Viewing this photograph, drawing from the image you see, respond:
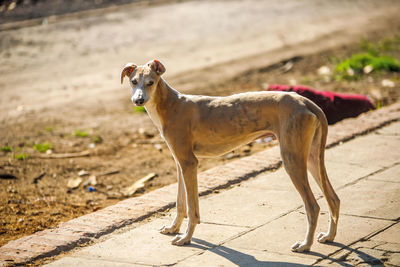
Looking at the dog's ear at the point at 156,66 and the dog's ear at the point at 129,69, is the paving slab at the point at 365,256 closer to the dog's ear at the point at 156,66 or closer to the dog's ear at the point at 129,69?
the dog's ear at the point at 156,66

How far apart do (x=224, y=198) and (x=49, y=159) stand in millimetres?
3263

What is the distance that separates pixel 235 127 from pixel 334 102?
4.87 metres

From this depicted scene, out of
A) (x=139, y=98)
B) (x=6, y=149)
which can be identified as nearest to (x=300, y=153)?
(x=139, y=98)

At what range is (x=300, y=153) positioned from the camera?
5602 millimetres

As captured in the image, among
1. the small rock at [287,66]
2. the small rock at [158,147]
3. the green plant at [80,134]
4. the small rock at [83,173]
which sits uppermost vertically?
the green plant at [80,134]

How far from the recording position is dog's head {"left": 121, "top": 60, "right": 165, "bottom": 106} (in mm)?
5672

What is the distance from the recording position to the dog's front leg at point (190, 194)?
5.91 metres

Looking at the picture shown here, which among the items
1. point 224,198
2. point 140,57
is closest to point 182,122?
point 224,198

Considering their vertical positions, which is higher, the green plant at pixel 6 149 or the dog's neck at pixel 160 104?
the dog's neck at pixel 160 104

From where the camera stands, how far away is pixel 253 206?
692 cm

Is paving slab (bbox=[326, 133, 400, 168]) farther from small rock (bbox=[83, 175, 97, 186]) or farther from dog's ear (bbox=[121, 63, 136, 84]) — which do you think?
dog's ear (bbox=[121, 63, 136, 84])

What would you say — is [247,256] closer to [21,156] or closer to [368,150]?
[368,150]

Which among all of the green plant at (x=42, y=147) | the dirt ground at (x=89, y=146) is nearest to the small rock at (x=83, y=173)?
the dirt ground at (x=89, y=146)

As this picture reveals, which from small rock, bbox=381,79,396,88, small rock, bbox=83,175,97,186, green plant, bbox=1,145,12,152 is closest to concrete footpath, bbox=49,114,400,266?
small rock, bbox=83,175,97,186
